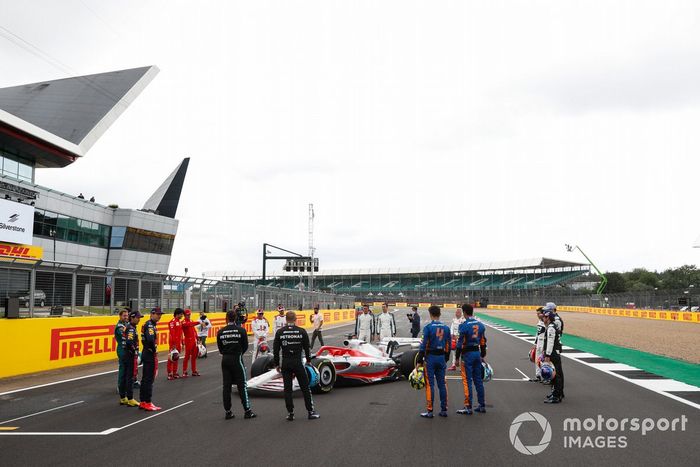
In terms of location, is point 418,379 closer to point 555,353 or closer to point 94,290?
point 555,353

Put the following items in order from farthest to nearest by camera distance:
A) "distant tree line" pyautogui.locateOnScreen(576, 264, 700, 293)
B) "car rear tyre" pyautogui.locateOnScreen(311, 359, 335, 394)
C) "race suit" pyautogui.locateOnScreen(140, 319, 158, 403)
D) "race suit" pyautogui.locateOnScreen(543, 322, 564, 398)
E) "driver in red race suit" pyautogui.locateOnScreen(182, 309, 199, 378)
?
"distant tree line" pyautogui.locateOnScreen(576, 264, 700, 293) < "driver in red race suit" pyautogui.locateOnScreen(182, 309, 199, 378) < "car rear tyre" pyautogui.locateOnScreen(311, 359, 335, 394) < "race suit" pyautogui.locateOnScreen(543, 322, 564, 398) < "race suit" pyautogui.locateOnScreen(140, 319, 158, 403)

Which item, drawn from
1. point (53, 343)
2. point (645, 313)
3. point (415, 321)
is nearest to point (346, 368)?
point (415, 321)

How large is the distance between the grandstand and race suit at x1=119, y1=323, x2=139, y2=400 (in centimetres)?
9676

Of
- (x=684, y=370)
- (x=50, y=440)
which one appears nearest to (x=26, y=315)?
(x=50, y=440)

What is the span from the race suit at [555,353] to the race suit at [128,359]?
23.9 ft

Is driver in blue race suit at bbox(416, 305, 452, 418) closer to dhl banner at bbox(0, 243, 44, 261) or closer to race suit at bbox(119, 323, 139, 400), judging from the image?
race suit at bbox(119, 323, 139, 400)

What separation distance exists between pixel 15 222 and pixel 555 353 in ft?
118

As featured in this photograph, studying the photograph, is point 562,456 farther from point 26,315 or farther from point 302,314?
point 302,314

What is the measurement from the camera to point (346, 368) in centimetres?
1164

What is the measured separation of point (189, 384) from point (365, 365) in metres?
3.99

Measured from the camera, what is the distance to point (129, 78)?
5422cm

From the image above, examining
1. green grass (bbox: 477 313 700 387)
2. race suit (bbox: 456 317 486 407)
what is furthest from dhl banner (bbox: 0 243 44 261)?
race suit (bbox: 456 317 486 407)

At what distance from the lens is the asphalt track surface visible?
607 cm

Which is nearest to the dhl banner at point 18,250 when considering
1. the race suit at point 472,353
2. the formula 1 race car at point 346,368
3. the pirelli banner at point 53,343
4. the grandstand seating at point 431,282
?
the pirelli banner at point 53,343
